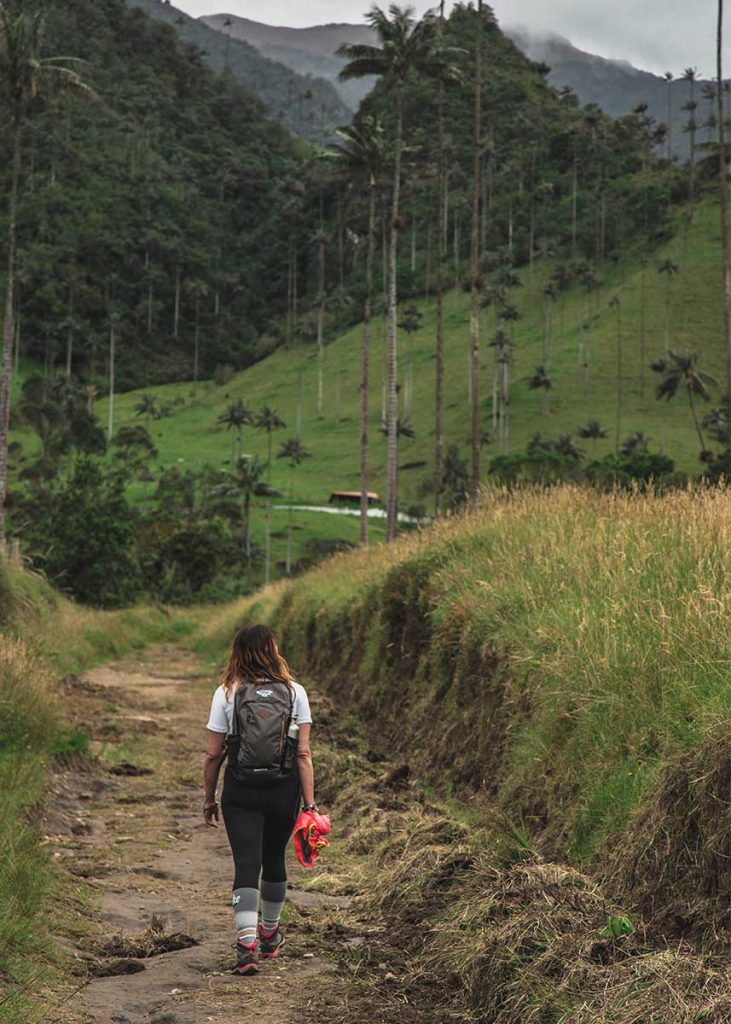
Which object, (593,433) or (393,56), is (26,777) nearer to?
(393,56)

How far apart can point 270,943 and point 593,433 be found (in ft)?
316

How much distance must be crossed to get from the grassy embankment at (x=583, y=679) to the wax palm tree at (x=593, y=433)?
85842mm

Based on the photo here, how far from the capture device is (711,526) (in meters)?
9.68

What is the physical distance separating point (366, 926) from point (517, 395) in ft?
373

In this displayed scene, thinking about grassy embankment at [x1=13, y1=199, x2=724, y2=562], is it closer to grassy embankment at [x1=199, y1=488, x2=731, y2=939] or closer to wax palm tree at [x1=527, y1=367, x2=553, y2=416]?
wax palm tree at [x1=527, y1=367, x2=553, y2=416]

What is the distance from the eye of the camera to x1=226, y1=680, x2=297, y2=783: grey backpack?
23.1ft

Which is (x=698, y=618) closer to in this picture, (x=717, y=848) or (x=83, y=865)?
(x=717, y=848)

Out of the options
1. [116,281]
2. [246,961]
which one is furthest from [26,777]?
[116,281]

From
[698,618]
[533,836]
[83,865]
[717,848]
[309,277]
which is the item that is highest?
[309,277]

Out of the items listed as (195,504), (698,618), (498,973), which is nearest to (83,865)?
(498,973)

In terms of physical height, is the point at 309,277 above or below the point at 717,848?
above

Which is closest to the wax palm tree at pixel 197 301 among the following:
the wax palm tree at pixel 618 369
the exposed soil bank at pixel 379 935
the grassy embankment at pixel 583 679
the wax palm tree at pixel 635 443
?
the wax palm tree at pixel 618 369

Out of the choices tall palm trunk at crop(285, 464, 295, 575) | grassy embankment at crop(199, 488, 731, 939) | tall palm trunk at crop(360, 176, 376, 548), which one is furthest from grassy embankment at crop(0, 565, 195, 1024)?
tall palm trunk at crop(285, 464, 295, 575)

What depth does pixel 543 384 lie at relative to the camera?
113 metres
